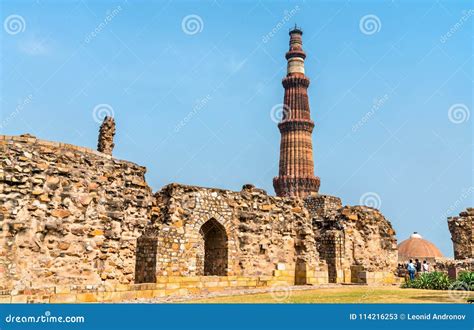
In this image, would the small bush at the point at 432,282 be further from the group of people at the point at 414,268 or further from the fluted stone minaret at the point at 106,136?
the fluted stone minaret at the point at 106,136

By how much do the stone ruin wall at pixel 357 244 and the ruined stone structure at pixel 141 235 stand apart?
0.04 m

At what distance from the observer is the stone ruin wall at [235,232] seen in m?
14.3

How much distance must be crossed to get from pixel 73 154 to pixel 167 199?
11.7 feet

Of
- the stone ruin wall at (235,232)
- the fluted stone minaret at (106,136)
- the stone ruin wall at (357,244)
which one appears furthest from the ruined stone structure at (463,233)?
the fluted stone minaret at (106,136)

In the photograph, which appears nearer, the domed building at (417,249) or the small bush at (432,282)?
the small bush at (432,282)

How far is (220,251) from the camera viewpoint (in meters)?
16.5

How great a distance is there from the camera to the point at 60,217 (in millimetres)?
11969

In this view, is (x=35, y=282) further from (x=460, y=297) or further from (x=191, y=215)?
(x=460, y=297)

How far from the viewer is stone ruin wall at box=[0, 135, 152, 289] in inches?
444

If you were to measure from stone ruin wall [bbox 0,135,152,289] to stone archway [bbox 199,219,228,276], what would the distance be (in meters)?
3.41

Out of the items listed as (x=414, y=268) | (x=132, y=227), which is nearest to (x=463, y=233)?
(x=414, y=268)

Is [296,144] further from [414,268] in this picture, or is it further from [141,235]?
[141,235]

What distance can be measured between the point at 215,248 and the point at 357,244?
5.81 meters

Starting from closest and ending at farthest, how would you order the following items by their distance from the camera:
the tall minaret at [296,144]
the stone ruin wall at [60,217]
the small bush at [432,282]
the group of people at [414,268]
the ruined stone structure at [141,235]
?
the stone ruin wall at [60,217]
the ruined stone structure at [141,235]
the small bush at [432,282]
the group of people at [414,268]
the tall minaret at [296,144]
